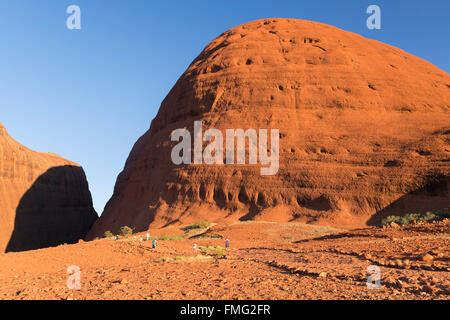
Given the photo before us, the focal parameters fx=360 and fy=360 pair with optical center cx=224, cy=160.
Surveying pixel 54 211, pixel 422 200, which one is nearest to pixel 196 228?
pixel 422 200

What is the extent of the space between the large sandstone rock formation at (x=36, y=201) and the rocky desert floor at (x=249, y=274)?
2981cm

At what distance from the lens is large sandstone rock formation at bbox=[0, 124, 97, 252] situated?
37719 mm

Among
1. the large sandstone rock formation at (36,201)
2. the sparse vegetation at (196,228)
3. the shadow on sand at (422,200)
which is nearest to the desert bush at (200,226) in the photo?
the sparse vegetation at (196,228)

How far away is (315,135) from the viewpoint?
98.6ft

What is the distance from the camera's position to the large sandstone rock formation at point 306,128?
26.0 meters

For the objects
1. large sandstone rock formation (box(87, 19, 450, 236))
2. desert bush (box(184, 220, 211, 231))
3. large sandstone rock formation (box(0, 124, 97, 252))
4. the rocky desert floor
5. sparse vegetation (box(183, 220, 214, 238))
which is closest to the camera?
the rocky desert floor

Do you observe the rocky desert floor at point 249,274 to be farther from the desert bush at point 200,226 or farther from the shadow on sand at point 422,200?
the shadow on sand at point 422,200

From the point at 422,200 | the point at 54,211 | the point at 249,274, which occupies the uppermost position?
the point at 249,274

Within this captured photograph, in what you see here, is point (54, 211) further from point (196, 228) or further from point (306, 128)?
point (306, 128)

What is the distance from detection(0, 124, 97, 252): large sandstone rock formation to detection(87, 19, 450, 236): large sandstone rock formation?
7517 mm

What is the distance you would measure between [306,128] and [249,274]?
2439 cm

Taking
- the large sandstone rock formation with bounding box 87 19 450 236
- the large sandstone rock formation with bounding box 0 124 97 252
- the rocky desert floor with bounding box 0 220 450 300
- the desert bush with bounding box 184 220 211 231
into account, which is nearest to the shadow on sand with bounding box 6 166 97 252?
the large sandstone rock formation with bounding box 0 124 97 252

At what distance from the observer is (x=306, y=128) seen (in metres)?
30.8

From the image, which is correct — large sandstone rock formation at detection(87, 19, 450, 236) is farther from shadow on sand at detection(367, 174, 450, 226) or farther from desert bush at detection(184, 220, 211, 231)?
desert bush at detection(184, 220, 211, 231)
